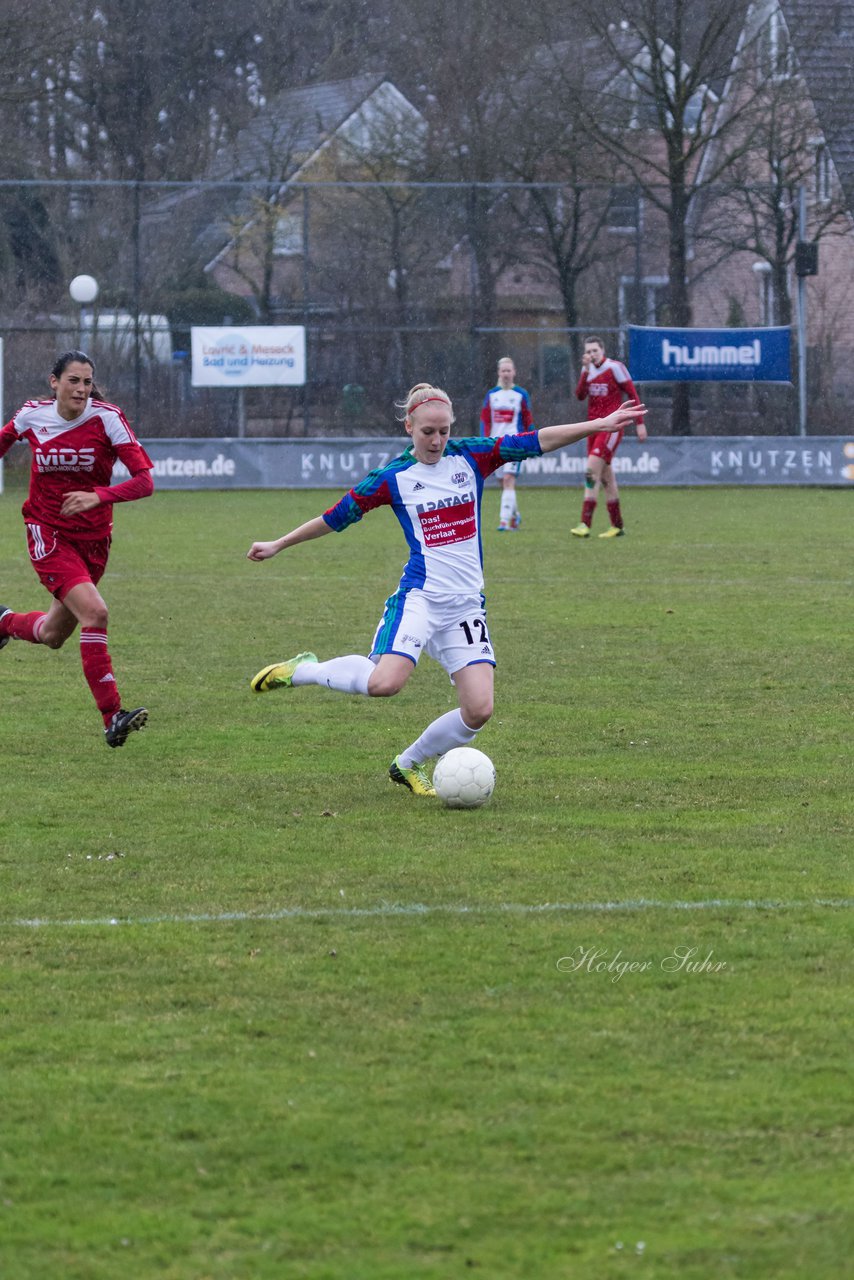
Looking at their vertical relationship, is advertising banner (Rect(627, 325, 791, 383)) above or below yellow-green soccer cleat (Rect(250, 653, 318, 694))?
above

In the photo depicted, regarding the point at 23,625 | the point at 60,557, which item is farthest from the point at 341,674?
the point at 23,625

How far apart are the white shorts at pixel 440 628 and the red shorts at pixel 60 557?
1739 mm

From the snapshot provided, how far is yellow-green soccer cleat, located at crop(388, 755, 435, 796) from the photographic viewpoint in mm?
6965

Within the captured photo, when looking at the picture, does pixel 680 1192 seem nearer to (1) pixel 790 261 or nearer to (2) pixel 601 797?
(2) pixel 601 797

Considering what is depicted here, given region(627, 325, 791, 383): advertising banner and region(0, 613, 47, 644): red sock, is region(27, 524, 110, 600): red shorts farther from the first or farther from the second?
region(627, 325, 791, 383): advertising banner

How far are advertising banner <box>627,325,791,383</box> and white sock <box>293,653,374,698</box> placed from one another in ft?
74.8

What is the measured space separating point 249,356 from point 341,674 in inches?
874

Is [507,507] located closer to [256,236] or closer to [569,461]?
[569,461]

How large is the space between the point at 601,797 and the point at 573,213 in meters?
25.1

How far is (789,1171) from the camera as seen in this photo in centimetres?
334

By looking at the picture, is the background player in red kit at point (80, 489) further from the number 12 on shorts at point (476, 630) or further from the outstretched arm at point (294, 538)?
the number 12 on shorts at point (476, 630)

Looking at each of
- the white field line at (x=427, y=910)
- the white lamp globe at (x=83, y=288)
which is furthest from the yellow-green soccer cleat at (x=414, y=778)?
the white lamp globe at (x=83, y=288)

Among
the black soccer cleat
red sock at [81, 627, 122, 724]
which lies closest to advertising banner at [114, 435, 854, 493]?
red sock at [81, 627, 122, 724]

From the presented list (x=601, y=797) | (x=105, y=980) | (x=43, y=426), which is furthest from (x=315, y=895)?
(x=43, y=426)
